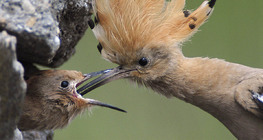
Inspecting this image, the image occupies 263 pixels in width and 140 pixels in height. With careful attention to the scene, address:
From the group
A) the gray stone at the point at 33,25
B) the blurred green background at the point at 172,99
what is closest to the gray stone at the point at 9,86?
the gray stone at the point at 33,25

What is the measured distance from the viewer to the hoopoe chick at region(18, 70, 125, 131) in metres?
2.16

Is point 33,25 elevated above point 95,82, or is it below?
above

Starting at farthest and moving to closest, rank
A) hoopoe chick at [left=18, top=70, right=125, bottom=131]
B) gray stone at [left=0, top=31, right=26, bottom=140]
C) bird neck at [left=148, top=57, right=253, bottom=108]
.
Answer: bird neck at [left=148, top=57, right=253, bottom=108] < hoopoe chick at [left=18, top=70, right=125, bottom=131] < gray stone at [left=0, top=31, right=26, bottom=140]

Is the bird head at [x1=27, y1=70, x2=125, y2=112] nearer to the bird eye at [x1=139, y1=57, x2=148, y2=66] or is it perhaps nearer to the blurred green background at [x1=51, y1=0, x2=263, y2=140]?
the bird eye at [x1=139, y1=57, x2=148, y2=66]

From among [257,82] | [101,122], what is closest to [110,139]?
[101,122]

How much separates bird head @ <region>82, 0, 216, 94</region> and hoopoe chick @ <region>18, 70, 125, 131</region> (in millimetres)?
105

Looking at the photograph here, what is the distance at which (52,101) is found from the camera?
2211mm

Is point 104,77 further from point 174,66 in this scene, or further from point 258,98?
point 258,98

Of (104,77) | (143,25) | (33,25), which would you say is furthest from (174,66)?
(33,25)

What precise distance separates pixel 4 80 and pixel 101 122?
2.75 m

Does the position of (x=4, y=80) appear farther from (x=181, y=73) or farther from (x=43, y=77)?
(x=181, y=73)

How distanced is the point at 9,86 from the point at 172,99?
268 cm

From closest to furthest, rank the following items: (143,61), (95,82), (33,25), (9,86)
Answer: (9,86) → (33,25) → (95,82) → (143,61)

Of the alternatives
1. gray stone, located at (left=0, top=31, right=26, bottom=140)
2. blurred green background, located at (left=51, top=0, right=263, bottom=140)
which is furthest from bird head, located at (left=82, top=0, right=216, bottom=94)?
blurred green background, located at (left=51, top=0, right=263, bottom=140)
